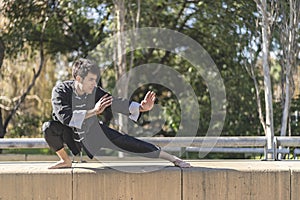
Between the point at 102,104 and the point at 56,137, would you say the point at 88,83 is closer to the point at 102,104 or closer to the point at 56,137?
the point at 102,104

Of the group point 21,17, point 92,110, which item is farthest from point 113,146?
point 21,17

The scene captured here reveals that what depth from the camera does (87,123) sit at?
17.5 ft

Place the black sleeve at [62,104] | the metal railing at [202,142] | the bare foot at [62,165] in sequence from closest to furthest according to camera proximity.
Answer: the black sleeve at [62,104] → the bare foot at [62,165] → the metal railing at [202,142]

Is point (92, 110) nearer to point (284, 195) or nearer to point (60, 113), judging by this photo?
point (60, 113)

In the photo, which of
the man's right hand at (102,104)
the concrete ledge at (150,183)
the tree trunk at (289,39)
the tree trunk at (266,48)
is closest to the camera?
the man's right hand at (102,104)

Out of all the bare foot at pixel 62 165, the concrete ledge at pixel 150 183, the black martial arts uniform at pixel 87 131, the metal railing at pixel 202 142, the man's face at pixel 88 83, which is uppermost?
the man's face at pixel 88 83

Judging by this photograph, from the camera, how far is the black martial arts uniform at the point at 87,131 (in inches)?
209

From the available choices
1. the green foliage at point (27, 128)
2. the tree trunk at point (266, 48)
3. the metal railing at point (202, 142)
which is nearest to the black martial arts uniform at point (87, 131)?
the metal railing at point (202, 142)

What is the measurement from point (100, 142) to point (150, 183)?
2.09ft

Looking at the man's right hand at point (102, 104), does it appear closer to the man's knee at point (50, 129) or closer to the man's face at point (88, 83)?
the man's face at point (88, 83)

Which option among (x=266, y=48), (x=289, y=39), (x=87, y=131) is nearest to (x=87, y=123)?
(x=87, y=131)

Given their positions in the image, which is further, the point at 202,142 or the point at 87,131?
the point at 202,142

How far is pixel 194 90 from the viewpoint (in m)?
16.0

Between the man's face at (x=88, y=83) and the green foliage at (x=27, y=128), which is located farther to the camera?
the green foliage at (x=27, y=128)
